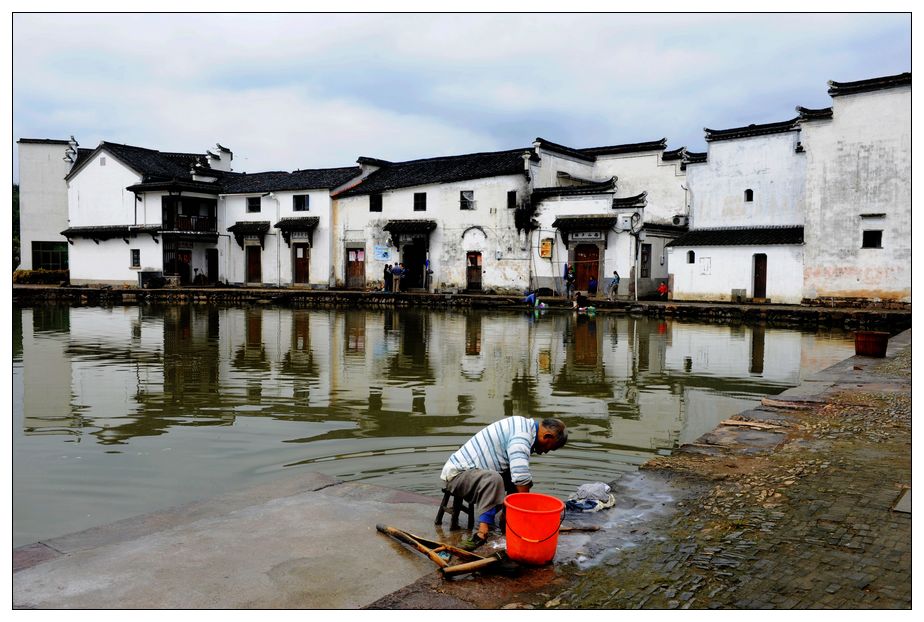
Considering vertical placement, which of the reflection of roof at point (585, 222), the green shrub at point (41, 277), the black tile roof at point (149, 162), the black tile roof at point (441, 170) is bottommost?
the green shrub at point (41, 277)

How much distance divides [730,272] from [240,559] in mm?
26050

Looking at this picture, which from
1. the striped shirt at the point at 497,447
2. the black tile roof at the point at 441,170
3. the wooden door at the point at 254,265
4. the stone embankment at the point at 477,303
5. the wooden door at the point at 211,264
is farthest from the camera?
the wooden door at the point at 211,264

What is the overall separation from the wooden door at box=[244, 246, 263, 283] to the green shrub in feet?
32.8

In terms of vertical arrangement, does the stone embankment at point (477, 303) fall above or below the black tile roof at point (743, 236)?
below

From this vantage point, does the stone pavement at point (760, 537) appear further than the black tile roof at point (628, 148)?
No

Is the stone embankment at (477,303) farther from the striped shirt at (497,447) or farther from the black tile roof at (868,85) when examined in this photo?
the striped shirt at (497,447)

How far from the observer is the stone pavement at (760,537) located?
156 inches

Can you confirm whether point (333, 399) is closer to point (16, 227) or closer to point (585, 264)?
point (585, 264)

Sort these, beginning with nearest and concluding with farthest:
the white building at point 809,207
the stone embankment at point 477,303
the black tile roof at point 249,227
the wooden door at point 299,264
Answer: the stone embankment at point 477,303, the white building at point 809,207, the black tile roof at point 249,227, the wooden door at point 299,264

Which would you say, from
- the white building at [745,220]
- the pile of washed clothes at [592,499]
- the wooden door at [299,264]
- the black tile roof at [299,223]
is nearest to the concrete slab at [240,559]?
the pile of washed clothes at [592,499]

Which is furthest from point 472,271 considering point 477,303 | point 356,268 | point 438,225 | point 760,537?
point 760,537

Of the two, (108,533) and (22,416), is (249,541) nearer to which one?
(108,533)

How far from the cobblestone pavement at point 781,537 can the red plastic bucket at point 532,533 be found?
18 cm

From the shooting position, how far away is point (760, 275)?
27672mm
